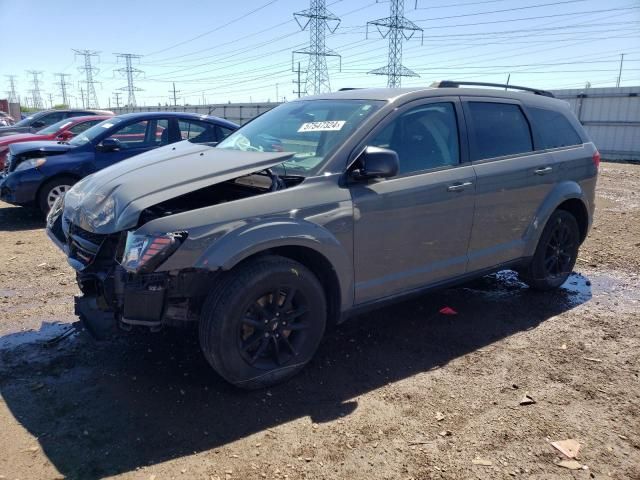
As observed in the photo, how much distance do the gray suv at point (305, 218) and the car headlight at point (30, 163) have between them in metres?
4.11

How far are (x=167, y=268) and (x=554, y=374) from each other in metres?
2.71

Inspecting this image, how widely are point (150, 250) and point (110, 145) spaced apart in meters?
5.40

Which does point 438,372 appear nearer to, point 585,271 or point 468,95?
point 468,95

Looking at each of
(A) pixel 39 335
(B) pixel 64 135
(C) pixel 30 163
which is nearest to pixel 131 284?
(A) pixel 39 335

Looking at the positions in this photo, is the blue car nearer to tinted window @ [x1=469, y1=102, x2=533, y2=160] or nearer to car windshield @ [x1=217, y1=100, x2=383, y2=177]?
car windshield @ [x1=217, y1=100, x2=383, y2=177]

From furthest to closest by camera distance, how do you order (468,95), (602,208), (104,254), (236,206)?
(602,208) < (468,95) < (104,254) < (236,206)

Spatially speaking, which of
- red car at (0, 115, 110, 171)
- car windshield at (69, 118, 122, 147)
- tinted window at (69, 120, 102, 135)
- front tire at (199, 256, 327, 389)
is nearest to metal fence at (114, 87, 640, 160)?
tinted window at (69, 120, 102, 135)

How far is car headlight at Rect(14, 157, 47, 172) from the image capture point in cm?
765

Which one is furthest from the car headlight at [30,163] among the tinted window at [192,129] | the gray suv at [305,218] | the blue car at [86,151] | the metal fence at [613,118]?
the metal fence at [613,118]

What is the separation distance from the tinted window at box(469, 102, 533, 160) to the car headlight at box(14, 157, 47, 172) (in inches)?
246

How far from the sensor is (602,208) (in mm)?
9742

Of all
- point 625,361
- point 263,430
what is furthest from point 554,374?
point 263,430

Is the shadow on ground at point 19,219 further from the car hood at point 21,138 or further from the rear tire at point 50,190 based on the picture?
the car hood at point 21,138

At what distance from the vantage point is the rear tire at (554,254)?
5.05 meters
